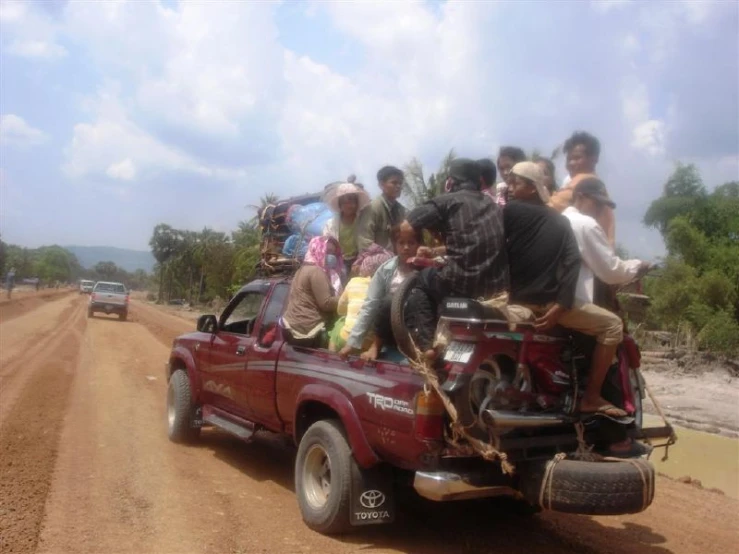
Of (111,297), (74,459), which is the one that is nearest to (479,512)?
(74,459)

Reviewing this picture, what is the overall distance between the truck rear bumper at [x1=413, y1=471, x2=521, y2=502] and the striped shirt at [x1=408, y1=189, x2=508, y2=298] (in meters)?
1.09

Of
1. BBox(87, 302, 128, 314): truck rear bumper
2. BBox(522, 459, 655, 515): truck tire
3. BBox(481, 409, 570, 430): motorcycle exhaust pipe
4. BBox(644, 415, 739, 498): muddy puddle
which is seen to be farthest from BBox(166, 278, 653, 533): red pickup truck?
BBox(87, 302, 128, 314): truck rear bumper

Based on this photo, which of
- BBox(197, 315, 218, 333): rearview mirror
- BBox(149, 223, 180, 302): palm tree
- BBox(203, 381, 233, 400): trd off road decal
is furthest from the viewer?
BBox(149, 223, 180, 302): palm tree

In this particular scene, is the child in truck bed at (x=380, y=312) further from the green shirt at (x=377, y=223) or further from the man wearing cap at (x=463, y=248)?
the green shirt at (x=377, y=223)

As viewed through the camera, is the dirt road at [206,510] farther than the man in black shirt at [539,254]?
Yes

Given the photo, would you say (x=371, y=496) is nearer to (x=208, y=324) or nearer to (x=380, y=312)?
(x=380, y=312)

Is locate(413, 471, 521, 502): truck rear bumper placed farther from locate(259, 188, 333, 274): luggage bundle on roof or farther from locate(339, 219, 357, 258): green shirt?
locate(259, 188, 333, 274): luggage bundle on roof

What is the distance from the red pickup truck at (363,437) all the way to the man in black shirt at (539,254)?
698 millimetres

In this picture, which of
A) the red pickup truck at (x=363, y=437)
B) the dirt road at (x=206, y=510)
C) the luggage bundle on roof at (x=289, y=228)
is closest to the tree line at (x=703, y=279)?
the dirt road at (x=206, y=510)

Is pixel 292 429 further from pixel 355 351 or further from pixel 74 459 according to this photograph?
pixel 74 459

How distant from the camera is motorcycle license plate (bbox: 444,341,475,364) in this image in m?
4.21

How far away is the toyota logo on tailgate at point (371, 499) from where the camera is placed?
486 cm

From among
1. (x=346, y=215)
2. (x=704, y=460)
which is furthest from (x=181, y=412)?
(x=704, y=460)

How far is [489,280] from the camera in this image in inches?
179
